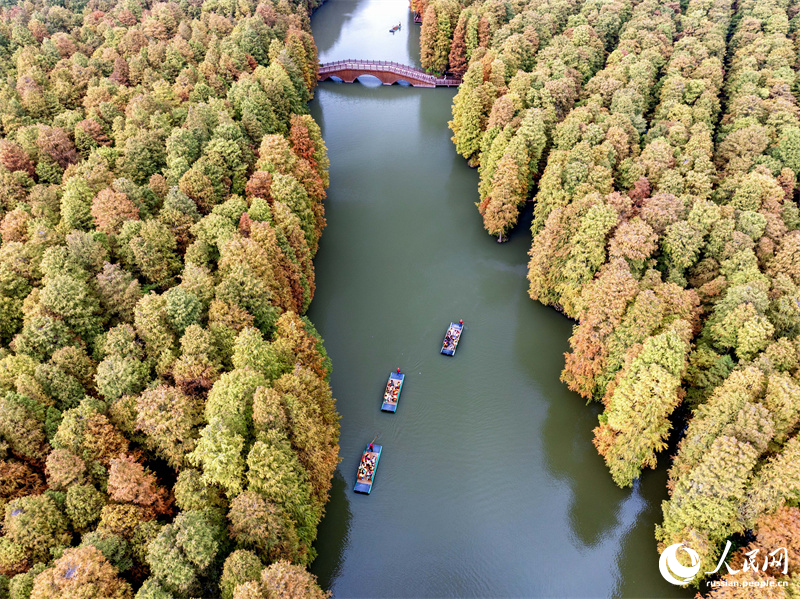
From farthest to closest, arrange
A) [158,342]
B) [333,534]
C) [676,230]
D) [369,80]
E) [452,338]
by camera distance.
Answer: [369,80], [452,338], [676,230], [333,534], [158,342]

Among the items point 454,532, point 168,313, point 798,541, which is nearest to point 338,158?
point 168,313

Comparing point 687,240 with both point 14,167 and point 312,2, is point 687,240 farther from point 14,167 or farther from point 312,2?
point 312,2

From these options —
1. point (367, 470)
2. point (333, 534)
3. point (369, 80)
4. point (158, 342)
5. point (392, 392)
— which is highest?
point (369, 80)

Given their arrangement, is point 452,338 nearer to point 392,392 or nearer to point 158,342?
point 392,392

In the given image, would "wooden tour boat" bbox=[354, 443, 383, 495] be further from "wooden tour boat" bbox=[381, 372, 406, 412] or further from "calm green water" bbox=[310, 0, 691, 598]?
"wooden tour boat" bbox=[381, 372, 406, 412]

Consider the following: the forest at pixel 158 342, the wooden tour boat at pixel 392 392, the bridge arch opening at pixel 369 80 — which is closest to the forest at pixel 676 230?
the wooden tour boat at pixel 392 392

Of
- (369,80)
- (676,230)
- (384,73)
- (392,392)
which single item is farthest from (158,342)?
(369,80)

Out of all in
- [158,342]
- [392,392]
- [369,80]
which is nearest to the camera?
[158,342]
